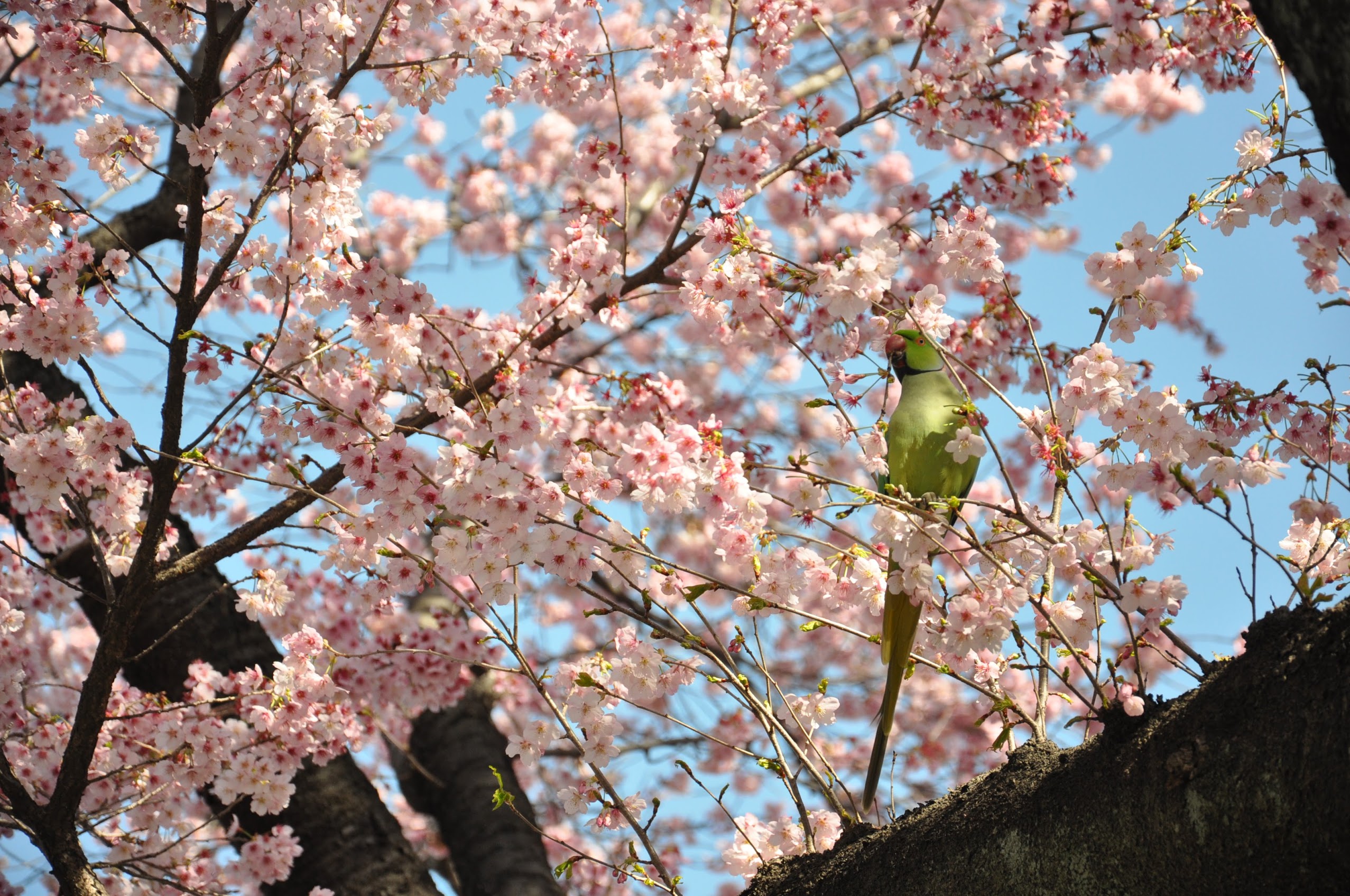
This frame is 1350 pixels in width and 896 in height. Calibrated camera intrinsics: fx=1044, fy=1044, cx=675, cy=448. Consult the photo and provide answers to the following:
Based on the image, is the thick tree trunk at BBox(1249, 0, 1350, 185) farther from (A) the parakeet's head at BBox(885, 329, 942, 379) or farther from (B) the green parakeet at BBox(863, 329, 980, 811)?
(A) the parakeet's head at BBox(885, 329, 942, 379)

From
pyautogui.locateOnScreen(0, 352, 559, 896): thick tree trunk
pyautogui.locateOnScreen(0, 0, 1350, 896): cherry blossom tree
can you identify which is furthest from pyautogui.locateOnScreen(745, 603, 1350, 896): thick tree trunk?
pyautogui.locateOnScreen(0, 352, 559, 896): thick tree trunk

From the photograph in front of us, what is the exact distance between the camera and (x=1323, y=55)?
122 centimetres

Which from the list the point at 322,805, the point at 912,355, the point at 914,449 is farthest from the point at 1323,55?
the point at 322,805

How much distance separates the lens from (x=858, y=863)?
1938 mm

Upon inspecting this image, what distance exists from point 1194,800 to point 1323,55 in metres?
0.97

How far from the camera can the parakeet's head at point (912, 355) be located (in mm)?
3160

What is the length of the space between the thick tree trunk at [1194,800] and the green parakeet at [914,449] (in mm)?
721

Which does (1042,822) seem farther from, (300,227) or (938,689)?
(938,689)

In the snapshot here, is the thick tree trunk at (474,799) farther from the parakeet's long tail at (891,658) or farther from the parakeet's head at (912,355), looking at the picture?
the parakeet's head at (912,355)

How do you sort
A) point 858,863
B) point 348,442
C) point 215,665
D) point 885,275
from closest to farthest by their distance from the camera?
point 858,863, point 885,275, point 348,442, point 215,665

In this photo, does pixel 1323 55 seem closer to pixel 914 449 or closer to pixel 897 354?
pixel 914 449

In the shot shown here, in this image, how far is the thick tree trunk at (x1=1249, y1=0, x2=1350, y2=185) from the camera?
3.94ft

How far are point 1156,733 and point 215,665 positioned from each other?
3.27 meters

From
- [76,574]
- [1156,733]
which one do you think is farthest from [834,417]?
[76,574]
